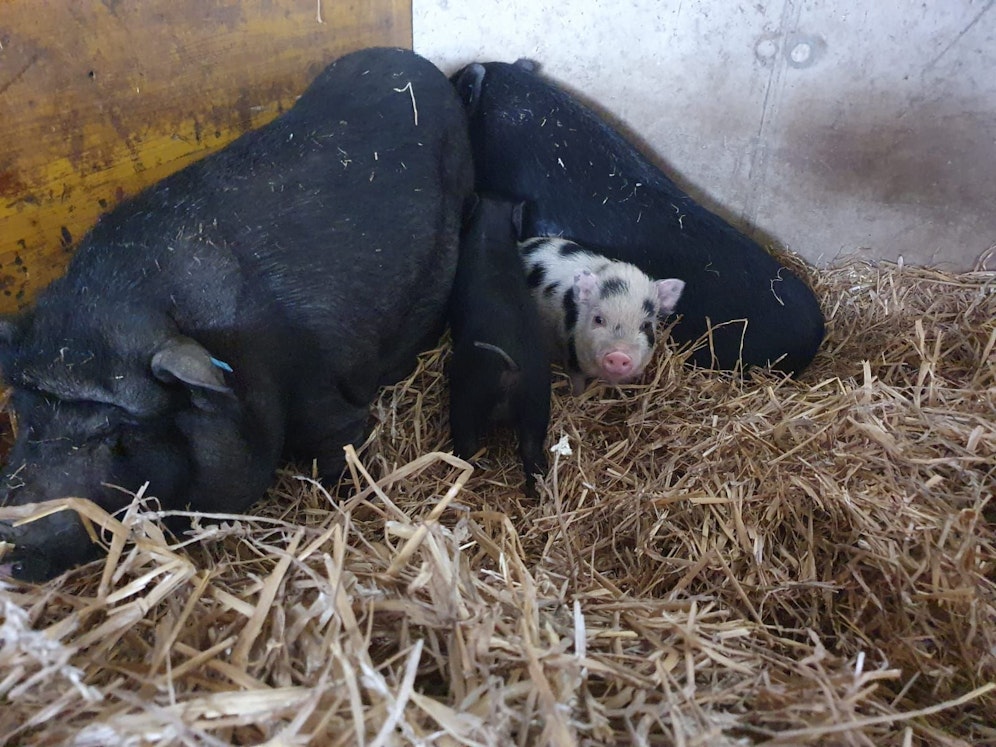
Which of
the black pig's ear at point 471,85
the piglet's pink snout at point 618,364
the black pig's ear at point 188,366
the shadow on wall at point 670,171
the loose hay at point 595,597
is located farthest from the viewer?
the shadow on wall at point 670,171

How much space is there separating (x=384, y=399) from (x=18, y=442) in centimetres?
118

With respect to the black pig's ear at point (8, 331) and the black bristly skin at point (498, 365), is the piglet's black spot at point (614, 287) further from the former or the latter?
the black pig's ear at point (8, 331)

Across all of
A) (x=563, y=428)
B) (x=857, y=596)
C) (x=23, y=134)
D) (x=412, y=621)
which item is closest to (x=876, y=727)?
(x=857, y=596)

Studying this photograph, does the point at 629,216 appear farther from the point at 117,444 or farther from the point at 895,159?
the point at 117,444

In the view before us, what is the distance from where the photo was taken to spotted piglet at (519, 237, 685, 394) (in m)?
2.69

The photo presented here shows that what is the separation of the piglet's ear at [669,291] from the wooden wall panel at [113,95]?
1692 millimetres

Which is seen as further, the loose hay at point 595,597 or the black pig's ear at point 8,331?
the black pig's ear at point 8,331

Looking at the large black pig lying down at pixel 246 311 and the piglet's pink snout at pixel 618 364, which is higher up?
the large black pig lying down at pixel 246 311

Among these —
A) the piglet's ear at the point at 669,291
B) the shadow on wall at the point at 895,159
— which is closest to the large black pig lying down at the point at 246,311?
the piglet's ear at the point at 669,291

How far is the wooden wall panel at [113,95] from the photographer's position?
7.15 feet

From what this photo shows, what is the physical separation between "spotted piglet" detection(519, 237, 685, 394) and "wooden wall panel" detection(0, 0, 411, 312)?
1302 mm

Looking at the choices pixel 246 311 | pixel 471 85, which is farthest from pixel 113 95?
pixel 471 85

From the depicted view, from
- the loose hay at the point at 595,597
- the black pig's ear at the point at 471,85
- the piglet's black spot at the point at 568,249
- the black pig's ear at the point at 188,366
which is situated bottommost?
the loose hay at the point at 595,597

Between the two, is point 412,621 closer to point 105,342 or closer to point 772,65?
point 105,342
